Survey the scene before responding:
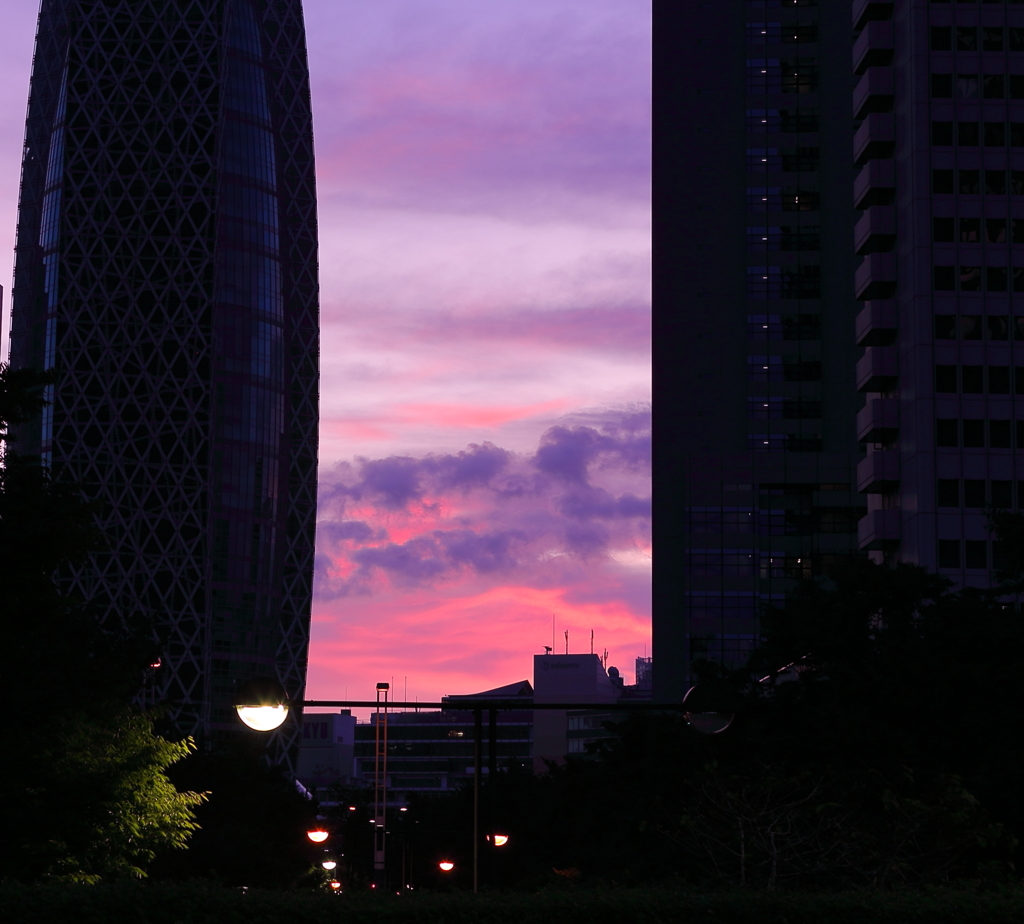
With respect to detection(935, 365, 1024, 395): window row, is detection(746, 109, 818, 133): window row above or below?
above

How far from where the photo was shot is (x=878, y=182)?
107 metres

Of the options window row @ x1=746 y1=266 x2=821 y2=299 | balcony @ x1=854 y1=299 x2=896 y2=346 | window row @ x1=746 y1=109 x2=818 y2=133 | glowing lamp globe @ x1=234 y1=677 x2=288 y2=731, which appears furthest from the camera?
window row @ x1=746 y1=109 x2=818 y2=133

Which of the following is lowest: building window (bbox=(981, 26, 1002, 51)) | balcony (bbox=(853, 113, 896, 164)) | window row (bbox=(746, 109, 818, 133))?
balcony (bbox=(853, 113, 896, 164))

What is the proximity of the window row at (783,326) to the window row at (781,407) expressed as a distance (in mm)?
6754

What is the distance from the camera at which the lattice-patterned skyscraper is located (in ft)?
629

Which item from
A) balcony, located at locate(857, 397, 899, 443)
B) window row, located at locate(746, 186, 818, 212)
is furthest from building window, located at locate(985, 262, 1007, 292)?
window row, located at locate(746, 186, 818, 212)

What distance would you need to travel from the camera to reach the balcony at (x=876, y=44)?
108188 millimetres

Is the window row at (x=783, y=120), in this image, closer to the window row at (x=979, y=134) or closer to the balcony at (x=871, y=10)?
the balcony at (x=871, y=10)

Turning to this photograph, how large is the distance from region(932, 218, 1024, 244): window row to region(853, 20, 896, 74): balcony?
14463 millimetres

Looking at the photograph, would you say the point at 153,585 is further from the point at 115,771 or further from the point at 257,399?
the point at 115,771

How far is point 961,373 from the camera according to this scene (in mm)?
101500

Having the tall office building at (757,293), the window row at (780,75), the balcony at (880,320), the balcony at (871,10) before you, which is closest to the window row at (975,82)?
the balcony at (871,10)

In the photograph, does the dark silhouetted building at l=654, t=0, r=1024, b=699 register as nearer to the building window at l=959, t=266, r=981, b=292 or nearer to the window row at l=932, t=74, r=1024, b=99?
the window row at l=932, t=74, r=1024, b=99

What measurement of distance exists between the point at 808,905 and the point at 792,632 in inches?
1447
